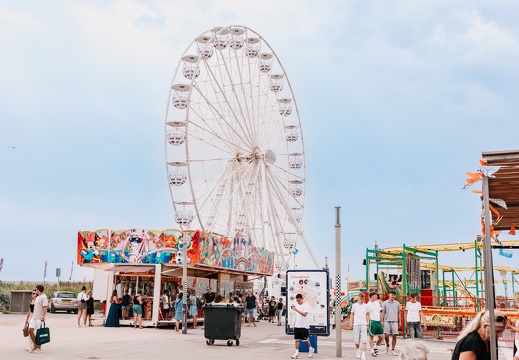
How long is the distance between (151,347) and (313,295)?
15.1 feet

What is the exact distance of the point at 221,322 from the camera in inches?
718

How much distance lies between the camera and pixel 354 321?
51.0ft

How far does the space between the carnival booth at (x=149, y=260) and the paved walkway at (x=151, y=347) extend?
13.9 feet

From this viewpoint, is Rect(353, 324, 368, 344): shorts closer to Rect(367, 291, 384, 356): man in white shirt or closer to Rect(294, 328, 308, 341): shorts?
Rect(367, 291, 384, 356): man in white shirt

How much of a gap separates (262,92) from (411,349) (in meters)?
32.3

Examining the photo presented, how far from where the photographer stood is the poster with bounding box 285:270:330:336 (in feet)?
55.0

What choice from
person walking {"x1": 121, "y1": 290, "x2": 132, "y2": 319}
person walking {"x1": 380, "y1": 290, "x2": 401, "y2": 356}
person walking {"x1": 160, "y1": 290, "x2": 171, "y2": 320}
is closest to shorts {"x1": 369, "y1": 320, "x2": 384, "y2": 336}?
person walking {"x1": 380, "y1": 290, "x2": 401, "y2": 356}

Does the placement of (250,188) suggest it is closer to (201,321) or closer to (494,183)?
(201,321)

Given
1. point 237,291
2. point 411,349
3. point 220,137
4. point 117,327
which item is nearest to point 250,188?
point 220,137

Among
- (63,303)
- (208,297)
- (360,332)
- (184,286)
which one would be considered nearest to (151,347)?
(360,332)

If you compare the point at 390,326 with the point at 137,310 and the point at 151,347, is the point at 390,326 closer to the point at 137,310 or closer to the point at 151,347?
the point at 151,347

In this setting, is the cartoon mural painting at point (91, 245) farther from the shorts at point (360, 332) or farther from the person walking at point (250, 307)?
the shorts at point (360, 332)

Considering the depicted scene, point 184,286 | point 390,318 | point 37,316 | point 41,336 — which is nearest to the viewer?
point 41,336

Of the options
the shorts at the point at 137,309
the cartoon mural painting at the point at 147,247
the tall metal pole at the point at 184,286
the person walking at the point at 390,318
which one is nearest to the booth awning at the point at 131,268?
the cartoon mural painting at the point at 147,247
